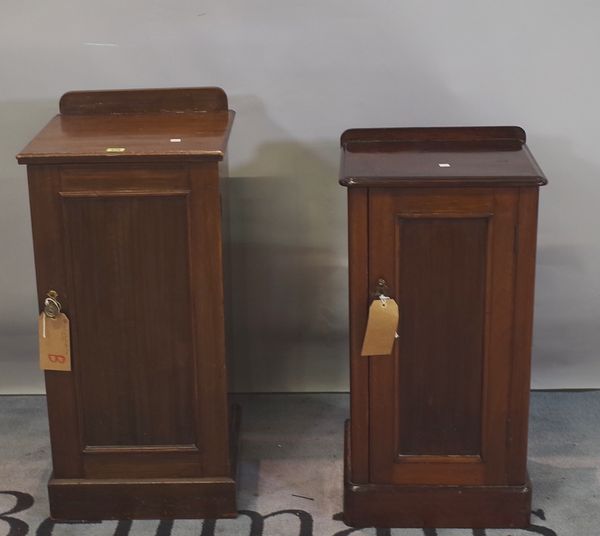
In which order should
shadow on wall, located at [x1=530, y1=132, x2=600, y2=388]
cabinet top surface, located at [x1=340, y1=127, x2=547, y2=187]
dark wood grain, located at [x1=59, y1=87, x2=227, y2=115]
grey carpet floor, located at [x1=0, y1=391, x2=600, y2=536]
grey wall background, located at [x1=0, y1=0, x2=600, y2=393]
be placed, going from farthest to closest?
shadow on wall, located at [x1=530, y1=132, x2=600, y2=388], grey wall background, located at [x1=0, y1=0, x2=600, y2=393], dark wood grain, located at [x1=59, y1=87, x2=227, y2=115], grey carpet floor, located at [x1=0, y1=391, x2=600, y2=536], cabinet top surface, located at [x1=340, y1=127, x2=547, y2=187]

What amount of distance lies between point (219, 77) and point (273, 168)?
27 cm

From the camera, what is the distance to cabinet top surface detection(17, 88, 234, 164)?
7.58 feet

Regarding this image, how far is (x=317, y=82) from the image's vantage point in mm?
2896

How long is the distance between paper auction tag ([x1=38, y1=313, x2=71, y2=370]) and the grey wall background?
2.25 ft

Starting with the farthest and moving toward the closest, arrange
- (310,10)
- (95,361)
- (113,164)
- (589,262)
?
(589,262) < (310,10) < (95,361) < (113,164)

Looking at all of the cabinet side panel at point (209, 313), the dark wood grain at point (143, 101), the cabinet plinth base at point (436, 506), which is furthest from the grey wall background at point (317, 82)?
the cabinet plinth base at point (436, 506)

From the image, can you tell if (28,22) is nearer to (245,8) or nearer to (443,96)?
(245,8)

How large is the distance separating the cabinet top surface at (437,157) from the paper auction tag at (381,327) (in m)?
0.26

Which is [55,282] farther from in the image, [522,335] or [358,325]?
[522,335]

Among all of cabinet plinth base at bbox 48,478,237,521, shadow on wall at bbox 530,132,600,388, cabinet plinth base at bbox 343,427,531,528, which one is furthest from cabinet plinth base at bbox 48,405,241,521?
shadow on wall at bbox 530,132,600,388

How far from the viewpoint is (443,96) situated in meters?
2.90

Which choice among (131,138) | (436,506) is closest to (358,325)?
(436,506)

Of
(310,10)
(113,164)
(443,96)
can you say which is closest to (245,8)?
(310,10)

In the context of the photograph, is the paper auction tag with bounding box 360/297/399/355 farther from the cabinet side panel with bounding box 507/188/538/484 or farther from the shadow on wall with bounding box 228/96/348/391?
the shadow on wall with bounding box 228/96/348/391
